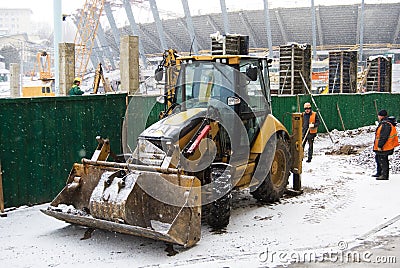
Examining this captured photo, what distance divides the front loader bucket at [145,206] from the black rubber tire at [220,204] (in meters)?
0.76

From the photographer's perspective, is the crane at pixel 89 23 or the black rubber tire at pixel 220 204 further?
the crane at pixel 89 23

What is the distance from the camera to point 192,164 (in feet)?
26.0

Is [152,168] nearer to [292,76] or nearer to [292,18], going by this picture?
[292,76]

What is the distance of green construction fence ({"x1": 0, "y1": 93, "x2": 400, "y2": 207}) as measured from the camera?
9219mm

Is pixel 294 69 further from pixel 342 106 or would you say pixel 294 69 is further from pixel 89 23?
pixel 89 23

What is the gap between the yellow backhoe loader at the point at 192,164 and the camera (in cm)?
727

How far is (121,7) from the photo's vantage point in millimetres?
55719

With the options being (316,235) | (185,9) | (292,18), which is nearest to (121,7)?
(185,9)

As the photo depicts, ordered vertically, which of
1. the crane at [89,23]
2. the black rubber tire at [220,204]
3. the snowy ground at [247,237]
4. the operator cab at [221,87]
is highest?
the crane at [89,23]

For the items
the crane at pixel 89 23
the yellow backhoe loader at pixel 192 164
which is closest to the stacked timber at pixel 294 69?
the yellow backhoe loader at pixel 192 164

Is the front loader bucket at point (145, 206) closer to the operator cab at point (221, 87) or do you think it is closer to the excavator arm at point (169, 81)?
the operator cab at point (221, 87)

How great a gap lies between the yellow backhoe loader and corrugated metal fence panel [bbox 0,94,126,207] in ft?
5.01

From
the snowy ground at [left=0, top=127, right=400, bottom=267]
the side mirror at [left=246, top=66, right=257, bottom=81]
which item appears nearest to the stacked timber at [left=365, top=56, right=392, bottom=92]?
the snowy ground at [left=0, top=127, right=400, bottom=267]

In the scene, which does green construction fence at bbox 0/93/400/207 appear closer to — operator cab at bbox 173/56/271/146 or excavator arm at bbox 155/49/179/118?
excavator arm at bbox 155/49/179/118
